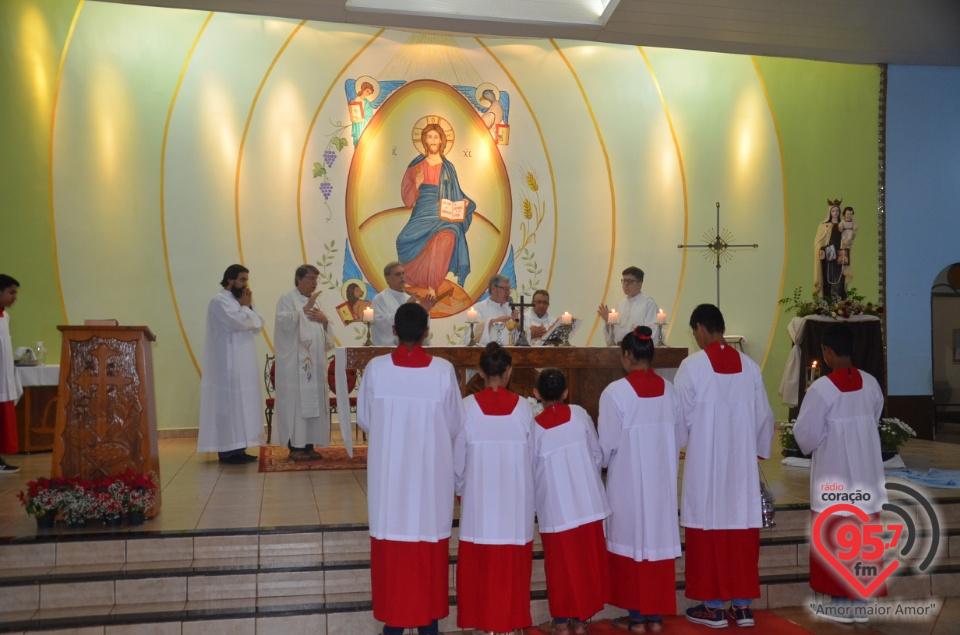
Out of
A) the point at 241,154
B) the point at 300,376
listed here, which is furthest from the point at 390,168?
the point at 300,376

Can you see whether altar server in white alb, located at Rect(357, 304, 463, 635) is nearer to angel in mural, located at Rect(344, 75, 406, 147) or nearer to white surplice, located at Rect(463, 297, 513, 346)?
white surplice, located at Rect(463, 297, 513, 346)

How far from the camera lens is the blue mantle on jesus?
1115cm

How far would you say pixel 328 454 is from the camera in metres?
8.73

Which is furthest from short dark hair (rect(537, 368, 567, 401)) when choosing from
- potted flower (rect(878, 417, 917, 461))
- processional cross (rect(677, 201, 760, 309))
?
processional cross (rect(677, 201, 760, 309))

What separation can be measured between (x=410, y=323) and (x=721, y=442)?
2.05m

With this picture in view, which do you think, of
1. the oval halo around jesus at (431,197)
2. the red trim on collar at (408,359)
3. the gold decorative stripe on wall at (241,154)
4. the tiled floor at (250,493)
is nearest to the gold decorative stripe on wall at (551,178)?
the oval halo around jesus at (431,197)

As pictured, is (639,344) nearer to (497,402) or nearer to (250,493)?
(497,402)

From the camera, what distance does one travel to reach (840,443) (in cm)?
544

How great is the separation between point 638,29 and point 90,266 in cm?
688

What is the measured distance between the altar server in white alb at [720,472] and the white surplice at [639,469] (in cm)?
21

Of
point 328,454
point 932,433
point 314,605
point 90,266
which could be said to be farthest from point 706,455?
point 90,266

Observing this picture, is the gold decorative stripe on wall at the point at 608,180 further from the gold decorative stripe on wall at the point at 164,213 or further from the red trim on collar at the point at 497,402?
the red trim on collar at the point at 497,402

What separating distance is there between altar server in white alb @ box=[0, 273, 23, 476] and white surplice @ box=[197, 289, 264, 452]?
1.83 metres

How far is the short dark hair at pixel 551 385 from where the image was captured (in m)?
4.79
